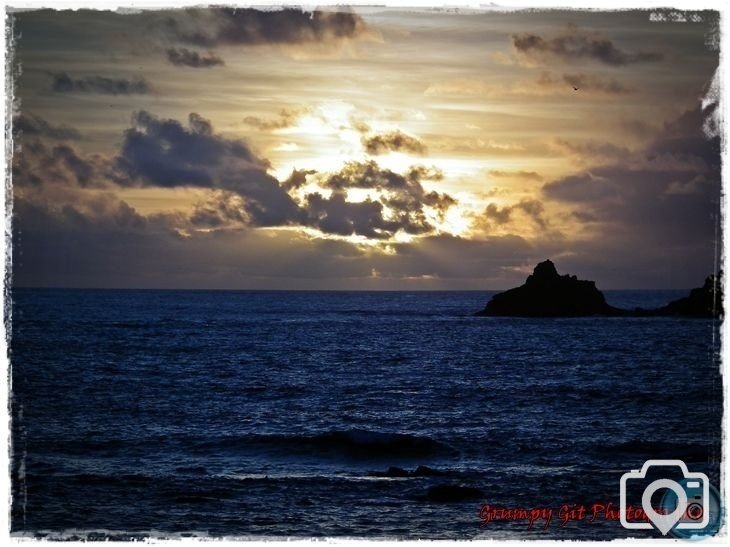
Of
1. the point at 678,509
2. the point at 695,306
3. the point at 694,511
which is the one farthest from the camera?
the point at 695,306

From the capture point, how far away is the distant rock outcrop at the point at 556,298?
114938mm

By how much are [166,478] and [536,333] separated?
68.5m

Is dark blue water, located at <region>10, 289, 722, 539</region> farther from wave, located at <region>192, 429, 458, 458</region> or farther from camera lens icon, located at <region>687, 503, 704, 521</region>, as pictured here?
camera lens icon, located at <region>687, 503, 704, 521</region>

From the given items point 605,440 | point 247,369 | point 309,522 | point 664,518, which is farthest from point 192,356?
point 664,518

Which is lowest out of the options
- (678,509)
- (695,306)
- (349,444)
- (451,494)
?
(451,494)

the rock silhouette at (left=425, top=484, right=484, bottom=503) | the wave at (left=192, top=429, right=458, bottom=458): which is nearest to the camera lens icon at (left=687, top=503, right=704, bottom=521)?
the rock silhouette at (left=425, top=484, right=484, bottom=503)

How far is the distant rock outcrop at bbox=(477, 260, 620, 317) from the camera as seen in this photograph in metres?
115

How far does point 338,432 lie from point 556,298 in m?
83.6

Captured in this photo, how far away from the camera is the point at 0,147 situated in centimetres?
2191

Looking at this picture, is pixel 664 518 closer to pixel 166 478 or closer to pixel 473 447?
pixel 473 447

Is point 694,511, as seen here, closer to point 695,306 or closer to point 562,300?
point 695,306

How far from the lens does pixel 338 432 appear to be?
36.7 m

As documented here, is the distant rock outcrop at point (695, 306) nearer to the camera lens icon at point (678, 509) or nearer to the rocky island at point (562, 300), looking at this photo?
the rocky island at point (562, 300)

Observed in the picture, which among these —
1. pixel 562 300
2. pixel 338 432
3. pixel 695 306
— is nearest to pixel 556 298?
pixel 562 300
